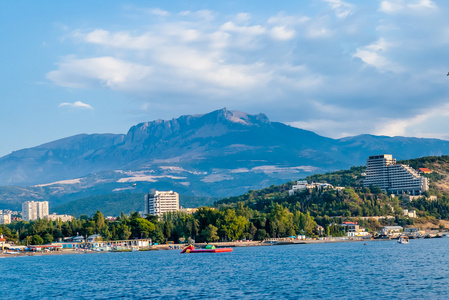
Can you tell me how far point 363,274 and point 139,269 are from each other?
3883 cm

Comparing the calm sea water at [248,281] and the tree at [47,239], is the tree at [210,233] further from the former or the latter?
the calm sea water at [248,281]

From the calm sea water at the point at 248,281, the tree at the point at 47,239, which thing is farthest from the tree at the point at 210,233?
the calm sea water at the point at 248,281

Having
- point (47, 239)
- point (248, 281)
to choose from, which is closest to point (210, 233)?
point (47, 239)

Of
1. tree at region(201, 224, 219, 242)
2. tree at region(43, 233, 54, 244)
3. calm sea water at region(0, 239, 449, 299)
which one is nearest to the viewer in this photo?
calm sea water at region(0, 239, 449, 299)

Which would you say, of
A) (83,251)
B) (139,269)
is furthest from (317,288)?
(83,251)

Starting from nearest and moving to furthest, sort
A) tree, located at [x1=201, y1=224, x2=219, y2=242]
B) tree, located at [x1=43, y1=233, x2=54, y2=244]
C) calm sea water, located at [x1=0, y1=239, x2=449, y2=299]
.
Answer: calm sea water, located at [x1=0, y1=239, x2=449, y2=299]
tree, located at [x1=201, y1=224, x2=219, y2=242]
tree, located at [x1=43, y1=233, x2=54, y2=244]

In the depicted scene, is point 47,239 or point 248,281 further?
point 47,239

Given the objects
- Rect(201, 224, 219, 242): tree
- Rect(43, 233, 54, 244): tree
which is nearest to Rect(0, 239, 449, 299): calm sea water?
Rect(201, 224, 219, 242): tree

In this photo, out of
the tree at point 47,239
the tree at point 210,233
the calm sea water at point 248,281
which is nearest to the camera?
the calm sea water at point 248,281

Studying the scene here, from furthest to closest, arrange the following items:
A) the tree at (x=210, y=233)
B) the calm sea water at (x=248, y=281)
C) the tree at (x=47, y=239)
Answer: the tree at (x=47, y=239), the tree at (x=210, y=233), the calm sea water at (x=248, y=281)

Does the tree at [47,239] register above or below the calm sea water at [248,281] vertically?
above

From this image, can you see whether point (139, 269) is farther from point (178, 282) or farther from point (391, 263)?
point (391, 263)

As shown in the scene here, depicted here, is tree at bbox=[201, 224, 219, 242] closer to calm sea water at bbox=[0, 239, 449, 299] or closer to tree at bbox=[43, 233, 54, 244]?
tree at bbox=[43, 233, 54, 244]

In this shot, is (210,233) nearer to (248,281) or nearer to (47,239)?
(47,239)
